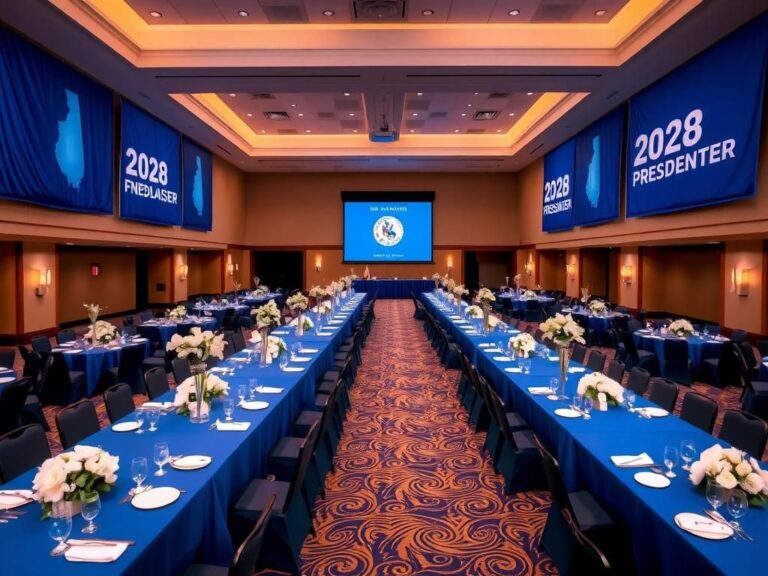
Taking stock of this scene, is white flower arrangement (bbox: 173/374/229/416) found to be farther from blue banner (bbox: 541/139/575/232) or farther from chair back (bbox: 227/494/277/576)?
blue banner (bbox: 541/139/575/232)

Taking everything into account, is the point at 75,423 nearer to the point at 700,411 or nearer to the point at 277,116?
the point at 700,411

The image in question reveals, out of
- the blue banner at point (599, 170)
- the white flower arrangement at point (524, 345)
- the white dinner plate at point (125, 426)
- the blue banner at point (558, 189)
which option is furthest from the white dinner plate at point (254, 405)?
the blue banner at point (558, 189)

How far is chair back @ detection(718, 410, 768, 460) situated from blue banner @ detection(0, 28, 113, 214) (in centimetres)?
1013

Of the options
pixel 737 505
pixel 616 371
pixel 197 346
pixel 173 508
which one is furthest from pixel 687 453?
pixel 197 346

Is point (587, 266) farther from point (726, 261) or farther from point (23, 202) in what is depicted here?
point (23, 202)

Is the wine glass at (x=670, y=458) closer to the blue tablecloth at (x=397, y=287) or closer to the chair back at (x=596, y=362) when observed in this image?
the chair back at (x=596, y=362)

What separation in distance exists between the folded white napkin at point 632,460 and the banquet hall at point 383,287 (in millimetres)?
20

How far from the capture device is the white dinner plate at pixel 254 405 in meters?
4.05

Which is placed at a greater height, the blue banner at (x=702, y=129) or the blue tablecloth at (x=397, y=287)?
the blue banner at (x=702, y=129)

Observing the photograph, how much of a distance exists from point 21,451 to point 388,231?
20931mm

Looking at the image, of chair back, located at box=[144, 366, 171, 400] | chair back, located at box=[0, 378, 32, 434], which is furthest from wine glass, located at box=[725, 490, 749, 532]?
chair back, located at box=[0, 378, 32, 434]

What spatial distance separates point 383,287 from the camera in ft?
74.6

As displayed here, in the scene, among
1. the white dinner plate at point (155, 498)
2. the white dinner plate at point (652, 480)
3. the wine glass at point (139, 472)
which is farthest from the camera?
the white dinner plate at point (652, 480)

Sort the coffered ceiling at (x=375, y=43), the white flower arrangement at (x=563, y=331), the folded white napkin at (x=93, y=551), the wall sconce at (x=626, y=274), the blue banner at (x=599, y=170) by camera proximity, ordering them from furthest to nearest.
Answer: the wall sconce at (x=626, y=274)
the blue banner at (x=599, y=170)
the coffered ceiling at (x=375, y=43)
the white flower arrangement at (x=563, y=331)
the folded white napkin at (x=93, y=551)
